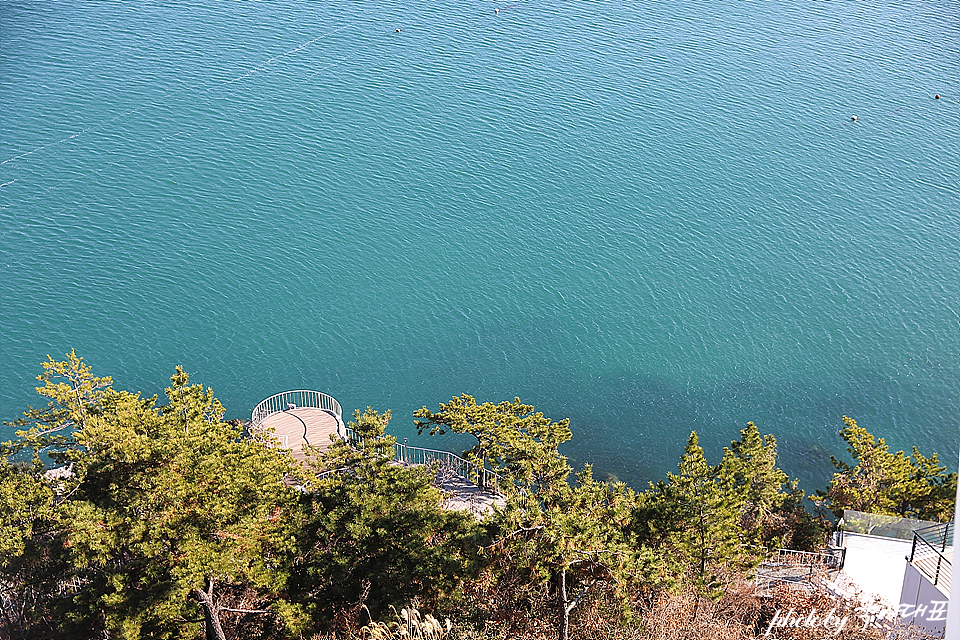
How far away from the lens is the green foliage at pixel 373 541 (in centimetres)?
1237

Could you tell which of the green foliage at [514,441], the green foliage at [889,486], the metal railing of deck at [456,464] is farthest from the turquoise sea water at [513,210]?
the green foliage at [514,441]

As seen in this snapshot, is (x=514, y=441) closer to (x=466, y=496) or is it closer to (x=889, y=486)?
(x=466, y=496)

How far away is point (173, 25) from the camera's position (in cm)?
4869

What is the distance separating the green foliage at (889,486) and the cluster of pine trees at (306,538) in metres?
3.77

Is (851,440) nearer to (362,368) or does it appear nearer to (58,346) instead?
(362,368)

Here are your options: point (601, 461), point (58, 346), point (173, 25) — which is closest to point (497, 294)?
point (601, 461)

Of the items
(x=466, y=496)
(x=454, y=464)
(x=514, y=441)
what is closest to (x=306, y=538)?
(x=514, y=441)

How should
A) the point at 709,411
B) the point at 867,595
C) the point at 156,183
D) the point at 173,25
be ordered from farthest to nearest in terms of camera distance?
the point at 173,25 < the point at 156,183 < the point at 709,411 < the point at 867,595

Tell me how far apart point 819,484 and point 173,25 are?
139ft

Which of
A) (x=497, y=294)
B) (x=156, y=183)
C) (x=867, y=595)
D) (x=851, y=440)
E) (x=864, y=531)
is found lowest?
(x=867, y=595)

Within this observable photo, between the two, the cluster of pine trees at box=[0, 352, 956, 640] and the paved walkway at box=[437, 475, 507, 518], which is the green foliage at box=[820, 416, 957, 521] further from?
the paved walkway at box=[437, 475, 507, 518]

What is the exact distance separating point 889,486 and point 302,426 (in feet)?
44.3

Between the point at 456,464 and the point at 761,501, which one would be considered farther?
the point at 456,464

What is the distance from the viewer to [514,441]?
12.3m
